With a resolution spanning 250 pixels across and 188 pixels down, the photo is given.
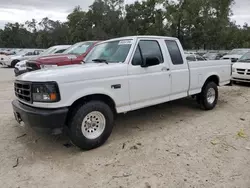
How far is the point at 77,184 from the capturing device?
3.10 metres

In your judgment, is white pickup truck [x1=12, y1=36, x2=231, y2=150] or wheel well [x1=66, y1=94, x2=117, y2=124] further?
wheel well [x1=66, y1=94, x2=117, y2=124]

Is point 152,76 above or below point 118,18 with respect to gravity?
below

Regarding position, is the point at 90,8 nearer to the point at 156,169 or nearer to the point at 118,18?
the point at 118,18

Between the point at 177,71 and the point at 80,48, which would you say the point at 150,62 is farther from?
the point at 80,48

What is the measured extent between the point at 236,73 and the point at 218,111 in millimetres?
4990

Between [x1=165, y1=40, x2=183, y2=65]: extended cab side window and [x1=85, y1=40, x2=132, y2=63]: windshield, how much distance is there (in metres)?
1.14

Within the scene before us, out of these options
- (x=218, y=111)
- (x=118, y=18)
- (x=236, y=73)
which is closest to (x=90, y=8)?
(x=118, y=18)

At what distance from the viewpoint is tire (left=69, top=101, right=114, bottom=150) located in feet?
12.3

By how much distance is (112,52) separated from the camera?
4.84 m

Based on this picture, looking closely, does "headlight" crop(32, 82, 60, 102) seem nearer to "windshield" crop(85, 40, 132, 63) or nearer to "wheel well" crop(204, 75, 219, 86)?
"windshield" crop(85, 40, 132, 63)

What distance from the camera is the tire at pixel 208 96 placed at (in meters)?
6.23

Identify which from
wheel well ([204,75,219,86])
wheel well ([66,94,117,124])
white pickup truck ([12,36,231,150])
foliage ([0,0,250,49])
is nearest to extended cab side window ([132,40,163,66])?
white pickup truck ([12,36,231,150])

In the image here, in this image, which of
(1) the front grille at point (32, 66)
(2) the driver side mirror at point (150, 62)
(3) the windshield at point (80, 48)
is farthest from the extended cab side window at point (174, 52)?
(1) the front grille at point (32, 66)

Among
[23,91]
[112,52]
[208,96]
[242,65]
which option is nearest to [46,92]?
[23,91]
